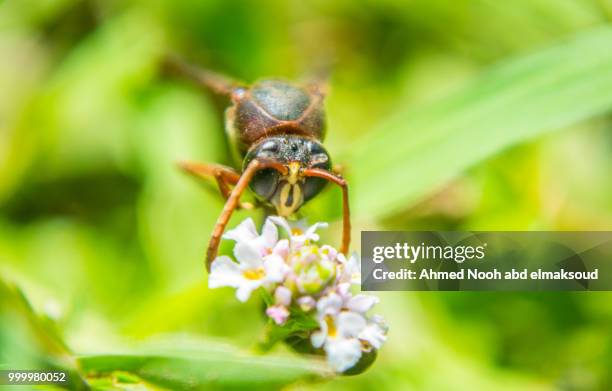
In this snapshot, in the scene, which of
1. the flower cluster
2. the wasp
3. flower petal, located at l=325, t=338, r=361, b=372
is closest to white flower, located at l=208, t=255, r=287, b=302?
the flower cluster

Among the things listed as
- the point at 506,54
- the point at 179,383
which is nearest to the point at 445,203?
the point at 506,54

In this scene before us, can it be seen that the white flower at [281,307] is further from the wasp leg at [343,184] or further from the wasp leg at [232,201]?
the wasp leg at [343,184]

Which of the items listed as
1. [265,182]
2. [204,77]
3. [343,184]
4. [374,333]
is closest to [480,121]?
[343,184]

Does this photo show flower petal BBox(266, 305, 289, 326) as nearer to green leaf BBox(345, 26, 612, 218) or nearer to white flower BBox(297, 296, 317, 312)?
white flower BBox(297, 296, 317, 312)

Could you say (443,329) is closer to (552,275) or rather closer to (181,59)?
(552,275)

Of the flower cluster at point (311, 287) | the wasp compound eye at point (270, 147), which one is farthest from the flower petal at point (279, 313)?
the wasp compound eye at point (270, 147)

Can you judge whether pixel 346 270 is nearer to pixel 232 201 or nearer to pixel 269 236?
pixel 269 236
